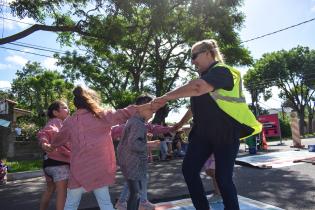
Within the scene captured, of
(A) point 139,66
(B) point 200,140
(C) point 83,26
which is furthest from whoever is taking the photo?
(A) point 139,66

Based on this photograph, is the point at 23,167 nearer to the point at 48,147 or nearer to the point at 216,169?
the point at 48,147

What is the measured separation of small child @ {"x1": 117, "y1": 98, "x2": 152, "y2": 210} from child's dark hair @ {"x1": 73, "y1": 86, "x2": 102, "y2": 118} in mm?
807

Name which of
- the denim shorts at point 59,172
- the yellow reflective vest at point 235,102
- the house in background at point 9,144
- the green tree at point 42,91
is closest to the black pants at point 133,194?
the denim shorts at point 59,172

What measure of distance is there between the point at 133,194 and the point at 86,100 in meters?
1.43

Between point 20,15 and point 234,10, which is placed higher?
point 234,10

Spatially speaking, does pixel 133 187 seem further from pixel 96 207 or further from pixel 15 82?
pixel 15 82

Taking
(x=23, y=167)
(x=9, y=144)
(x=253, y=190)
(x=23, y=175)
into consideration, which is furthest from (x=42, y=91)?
(x=253, y=190)

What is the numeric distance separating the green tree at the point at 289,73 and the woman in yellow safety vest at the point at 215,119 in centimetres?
4487

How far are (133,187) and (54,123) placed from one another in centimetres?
122

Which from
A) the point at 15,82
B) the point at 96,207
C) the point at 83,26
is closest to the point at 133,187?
the point at 96,207

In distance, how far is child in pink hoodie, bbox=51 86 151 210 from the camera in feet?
12.1

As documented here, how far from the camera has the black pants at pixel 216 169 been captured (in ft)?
11.8

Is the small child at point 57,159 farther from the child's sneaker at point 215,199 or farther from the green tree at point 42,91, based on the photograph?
the green tree at point 42,91

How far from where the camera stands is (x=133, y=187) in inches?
184
